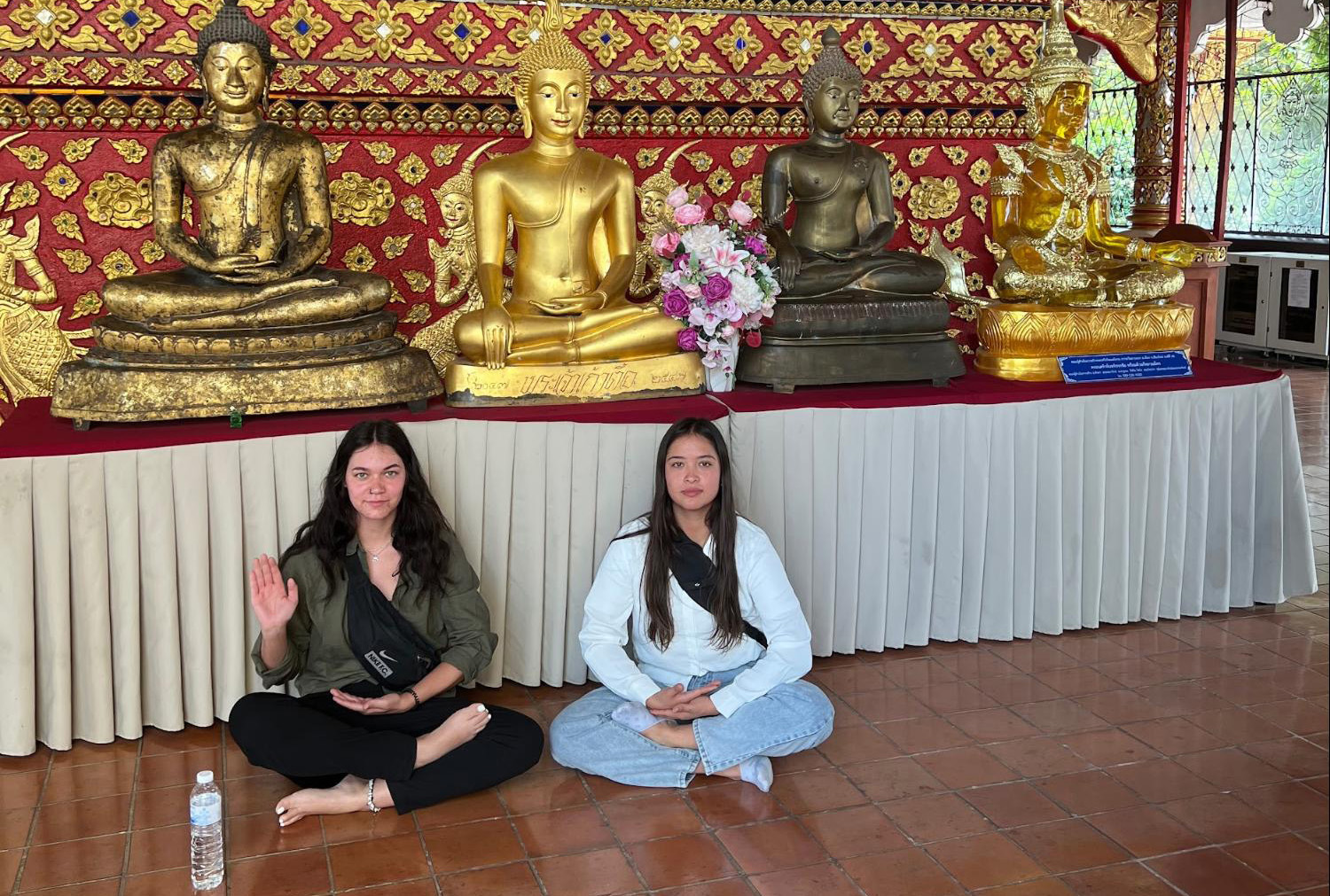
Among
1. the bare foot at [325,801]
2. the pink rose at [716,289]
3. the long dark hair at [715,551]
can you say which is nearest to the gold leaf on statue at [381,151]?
the pink rose at [716,289]

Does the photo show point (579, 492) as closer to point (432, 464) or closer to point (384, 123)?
point (432, 464)

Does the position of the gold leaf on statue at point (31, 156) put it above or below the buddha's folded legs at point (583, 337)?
above

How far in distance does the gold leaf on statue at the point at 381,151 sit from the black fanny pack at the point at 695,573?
192 cm

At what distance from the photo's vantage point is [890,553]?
400 cm

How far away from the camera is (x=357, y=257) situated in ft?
15.0

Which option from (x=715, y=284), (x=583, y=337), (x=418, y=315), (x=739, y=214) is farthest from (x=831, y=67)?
(x=418, y=315)

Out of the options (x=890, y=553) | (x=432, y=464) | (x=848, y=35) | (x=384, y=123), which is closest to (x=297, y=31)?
(x=384, y=123)

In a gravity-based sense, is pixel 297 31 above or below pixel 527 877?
above

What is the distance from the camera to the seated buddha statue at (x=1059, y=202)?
15.1ft

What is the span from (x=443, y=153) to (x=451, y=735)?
2240mm

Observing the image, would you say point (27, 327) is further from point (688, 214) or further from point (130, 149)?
point (688, 214)

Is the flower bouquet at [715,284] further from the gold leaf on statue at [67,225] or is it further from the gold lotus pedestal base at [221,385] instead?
the gold leaf on statue at [67,225]

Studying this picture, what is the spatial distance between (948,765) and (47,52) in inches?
126

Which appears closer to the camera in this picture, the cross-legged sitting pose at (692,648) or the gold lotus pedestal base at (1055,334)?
the cross-legged sitting pose at (692,648)
